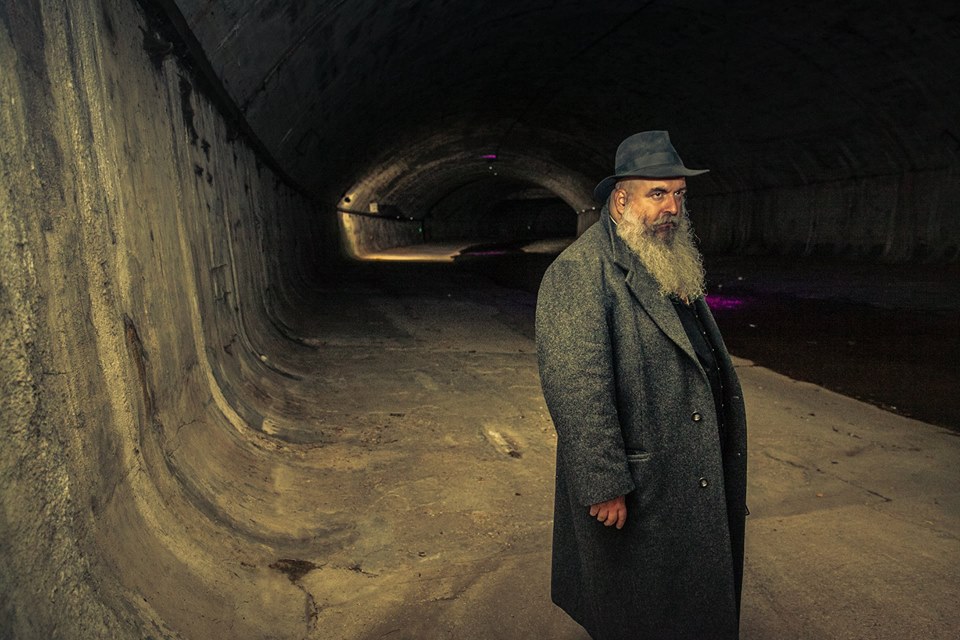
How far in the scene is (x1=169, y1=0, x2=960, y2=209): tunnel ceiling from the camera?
23.1 feet

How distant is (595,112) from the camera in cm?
1739

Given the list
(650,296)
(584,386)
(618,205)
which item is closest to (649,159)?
(618,205)

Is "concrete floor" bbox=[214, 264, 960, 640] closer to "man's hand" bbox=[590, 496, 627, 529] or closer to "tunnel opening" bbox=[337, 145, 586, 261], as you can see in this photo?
"man's hand" bbox=[590, 496, 627, 529]

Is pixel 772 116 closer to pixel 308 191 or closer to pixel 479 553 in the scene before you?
pixel 308 191

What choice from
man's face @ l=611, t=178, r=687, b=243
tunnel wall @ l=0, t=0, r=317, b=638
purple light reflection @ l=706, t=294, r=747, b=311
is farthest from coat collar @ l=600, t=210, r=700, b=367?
purple light reflection @ l=706, t=294, r=747, b=311

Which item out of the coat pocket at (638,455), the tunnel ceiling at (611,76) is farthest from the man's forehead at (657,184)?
the tunnel ceiling at (611,76)

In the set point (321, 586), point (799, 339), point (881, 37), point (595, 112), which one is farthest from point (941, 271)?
point (321, 586)

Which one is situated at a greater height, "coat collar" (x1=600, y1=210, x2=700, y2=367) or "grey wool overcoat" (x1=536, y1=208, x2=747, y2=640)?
"coat collar" (x1=600, y1=210, x2=700, y2=367)

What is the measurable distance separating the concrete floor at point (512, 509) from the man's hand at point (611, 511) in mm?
863

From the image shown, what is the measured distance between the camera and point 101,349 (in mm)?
2451

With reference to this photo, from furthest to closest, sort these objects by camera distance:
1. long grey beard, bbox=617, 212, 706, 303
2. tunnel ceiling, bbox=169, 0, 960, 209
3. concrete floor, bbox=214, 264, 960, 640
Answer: tunnel ceiling, bbox=169, 0, 960, 209
concrete floor, bbox=214, 264, 960, 640
long grey beard, bbox=617, 212, 706, 303

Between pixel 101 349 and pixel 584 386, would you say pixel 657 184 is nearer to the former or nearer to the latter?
pixel 584 386

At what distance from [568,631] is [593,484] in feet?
3.34

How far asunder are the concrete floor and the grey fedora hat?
1.88 meters
